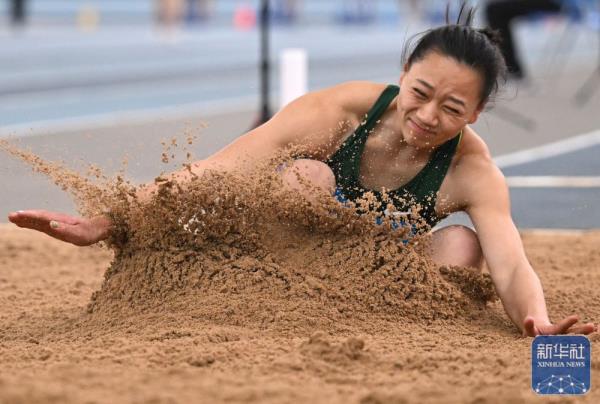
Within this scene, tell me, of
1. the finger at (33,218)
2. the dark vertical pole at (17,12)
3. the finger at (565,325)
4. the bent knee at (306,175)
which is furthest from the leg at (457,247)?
the dark vertical pole at (17,12)

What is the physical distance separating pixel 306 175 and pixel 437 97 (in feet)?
1.60

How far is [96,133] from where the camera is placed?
8609 millimetres

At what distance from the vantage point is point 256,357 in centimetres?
271

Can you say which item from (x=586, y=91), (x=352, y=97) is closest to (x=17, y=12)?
(x=586, y=91)

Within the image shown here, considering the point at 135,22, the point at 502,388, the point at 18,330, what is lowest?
the point at 135,22

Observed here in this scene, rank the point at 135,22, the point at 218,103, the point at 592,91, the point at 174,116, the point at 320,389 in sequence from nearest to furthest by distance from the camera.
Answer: the point at 320,389 < the point at 174,116 < the point at 218,103 < the point at 592,91 < the point at 135,22

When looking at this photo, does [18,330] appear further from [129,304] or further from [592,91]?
[592,91]

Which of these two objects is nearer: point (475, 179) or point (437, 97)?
point (437, 97)

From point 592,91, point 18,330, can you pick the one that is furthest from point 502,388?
point 592,91

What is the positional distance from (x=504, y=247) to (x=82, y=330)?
1348mm

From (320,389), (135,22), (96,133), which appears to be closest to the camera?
(320,389)

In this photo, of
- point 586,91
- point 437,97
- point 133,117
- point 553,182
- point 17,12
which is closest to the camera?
point 437,97

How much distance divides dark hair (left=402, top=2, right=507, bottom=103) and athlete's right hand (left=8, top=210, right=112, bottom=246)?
3.66 feet

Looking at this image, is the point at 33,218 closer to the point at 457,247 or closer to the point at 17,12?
the point at 457,247
